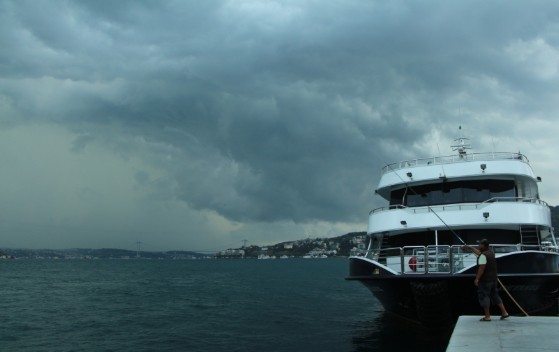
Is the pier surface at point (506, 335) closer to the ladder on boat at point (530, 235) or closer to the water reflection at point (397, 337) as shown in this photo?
the water reflection at point (397, 337)

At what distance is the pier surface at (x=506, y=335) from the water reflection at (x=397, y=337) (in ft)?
18.0

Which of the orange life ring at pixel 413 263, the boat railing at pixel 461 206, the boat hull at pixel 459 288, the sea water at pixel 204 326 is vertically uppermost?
the boat railing at pixel 461 206

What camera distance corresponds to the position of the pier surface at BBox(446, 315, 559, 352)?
7672mm

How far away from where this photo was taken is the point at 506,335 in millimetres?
8641

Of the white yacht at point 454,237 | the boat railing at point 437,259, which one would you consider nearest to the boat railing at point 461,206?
the white yacht at point 454,237

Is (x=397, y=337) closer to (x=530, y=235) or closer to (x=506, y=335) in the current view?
(x=530, y=235)

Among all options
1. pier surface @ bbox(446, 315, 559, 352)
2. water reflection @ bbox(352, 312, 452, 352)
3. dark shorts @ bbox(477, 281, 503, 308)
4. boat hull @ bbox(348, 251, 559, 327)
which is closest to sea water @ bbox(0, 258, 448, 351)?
water reflection @ bbox(352, 312, 452, 352)

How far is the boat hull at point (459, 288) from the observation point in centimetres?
1473

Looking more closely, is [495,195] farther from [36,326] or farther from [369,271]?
[36,326]

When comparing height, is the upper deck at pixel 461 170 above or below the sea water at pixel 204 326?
above

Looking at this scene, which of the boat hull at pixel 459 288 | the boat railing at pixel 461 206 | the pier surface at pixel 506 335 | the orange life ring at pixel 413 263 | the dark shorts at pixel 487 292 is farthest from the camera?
the boat railing at pixel 461 206

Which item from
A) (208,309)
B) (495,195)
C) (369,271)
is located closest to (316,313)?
(208,309)

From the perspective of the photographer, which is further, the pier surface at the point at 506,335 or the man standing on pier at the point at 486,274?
the man standing on pier at the point at 486,274

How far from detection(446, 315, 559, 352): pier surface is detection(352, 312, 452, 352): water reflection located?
550 centimetres
